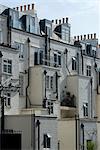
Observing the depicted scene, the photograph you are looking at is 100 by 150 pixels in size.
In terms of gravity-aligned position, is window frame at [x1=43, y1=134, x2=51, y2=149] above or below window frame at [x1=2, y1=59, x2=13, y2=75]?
below

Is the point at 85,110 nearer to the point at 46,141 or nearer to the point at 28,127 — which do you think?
the point at 46,141

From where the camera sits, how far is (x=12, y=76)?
38219 mm

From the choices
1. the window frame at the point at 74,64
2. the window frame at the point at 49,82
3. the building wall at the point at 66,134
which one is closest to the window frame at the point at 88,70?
the window frame at the point at 74,64

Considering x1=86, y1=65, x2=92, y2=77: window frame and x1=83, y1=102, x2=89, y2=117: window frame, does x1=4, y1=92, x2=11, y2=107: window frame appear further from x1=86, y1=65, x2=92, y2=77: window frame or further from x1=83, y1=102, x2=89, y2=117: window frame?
x1=86, y1=65, x2=92, y2=77: window frame

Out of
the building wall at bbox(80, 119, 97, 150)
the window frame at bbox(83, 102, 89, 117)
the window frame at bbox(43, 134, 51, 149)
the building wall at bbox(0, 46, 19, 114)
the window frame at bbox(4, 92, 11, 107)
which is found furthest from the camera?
the window frame at bbox(83, 102, 89, 117)

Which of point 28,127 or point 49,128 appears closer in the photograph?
point 28,127

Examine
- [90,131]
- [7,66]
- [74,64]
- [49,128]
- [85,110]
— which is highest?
[74,64]

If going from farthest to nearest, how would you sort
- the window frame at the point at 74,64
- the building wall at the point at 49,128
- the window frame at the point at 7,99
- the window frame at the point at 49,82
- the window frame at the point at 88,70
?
1. the window frame at the point at 88,70
2. the window frame at the point at 74,64
3. the window frame at the point at 49,82
4. the window frame at the point at 7,99
5. the building wall at the point at 49,128

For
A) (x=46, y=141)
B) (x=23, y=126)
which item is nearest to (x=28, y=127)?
(x=23, y=126)

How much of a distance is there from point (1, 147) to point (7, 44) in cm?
915

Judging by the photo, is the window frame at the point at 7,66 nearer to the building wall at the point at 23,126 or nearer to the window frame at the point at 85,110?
the building wall at the point at 23,126

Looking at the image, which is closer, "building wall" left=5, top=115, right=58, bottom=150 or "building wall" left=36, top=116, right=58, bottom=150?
"building wall" left=5, top=115, right=58, bottom=150

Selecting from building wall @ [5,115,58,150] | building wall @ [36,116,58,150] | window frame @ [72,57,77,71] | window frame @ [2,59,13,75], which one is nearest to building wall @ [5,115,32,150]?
building wall @ [5,115,58,150]

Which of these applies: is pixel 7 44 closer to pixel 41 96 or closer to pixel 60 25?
pixel 41 96
